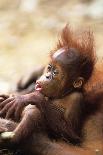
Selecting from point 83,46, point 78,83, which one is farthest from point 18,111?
point 83,46

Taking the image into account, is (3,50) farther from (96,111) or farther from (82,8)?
(96,111)

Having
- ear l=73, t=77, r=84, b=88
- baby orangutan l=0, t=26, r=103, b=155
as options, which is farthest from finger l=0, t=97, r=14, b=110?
ear l=73, t=77, r=84, b=88

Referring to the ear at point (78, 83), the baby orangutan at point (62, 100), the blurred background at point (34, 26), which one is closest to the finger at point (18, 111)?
the baby orangutan at point (62, 100)

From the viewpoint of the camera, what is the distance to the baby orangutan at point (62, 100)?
3.08 metres

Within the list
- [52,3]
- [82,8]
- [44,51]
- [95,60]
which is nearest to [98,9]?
[82,8]

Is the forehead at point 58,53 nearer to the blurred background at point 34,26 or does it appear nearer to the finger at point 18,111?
the finger at point 18,111

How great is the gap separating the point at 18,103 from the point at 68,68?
36cm

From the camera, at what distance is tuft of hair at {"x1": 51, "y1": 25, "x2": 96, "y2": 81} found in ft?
10.8

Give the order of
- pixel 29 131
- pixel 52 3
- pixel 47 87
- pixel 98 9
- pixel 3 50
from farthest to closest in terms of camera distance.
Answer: pixel 52 3, pixel 98 9, pixel 3 50, pixel 47 87, pixel 29 131

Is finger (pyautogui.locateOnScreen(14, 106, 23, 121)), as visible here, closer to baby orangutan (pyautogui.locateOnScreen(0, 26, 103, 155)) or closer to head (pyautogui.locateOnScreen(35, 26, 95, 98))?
baby orangutan (pyautogui.locateOnScreen(0, 26, 103, 155))

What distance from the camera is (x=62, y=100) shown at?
127 inches

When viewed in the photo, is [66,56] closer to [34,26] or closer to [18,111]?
[18,111]

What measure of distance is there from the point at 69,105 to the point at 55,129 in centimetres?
16

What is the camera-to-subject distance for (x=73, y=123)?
3.14 meters
